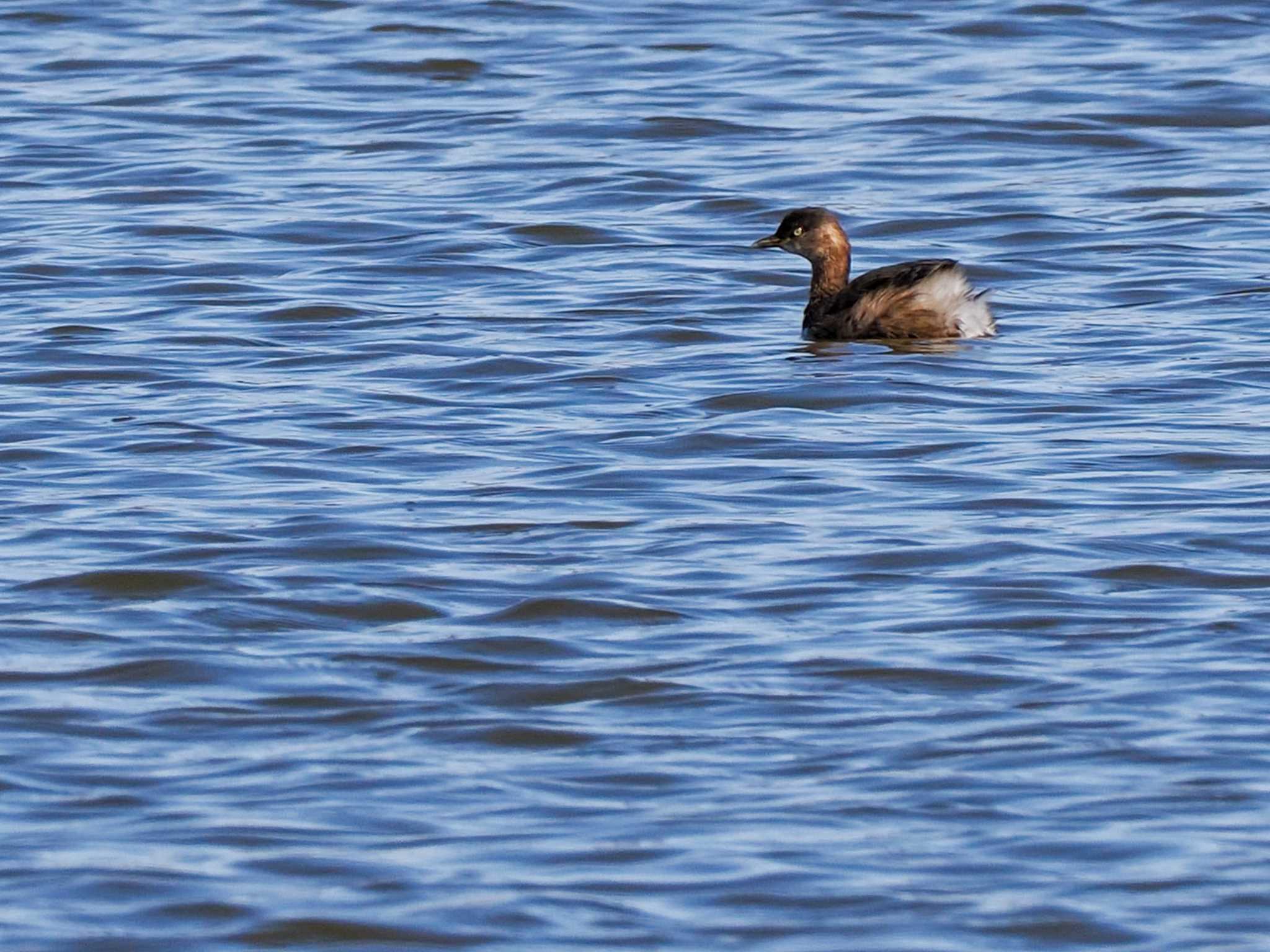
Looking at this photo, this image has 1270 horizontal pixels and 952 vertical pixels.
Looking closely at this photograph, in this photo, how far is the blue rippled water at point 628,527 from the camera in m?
5.46

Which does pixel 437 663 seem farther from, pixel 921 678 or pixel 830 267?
pixel 830 267

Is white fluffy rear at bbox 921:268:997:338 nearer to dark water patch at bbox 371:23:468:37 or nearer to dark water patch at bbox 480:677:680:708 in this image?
dark water patch at bbox 480:677:680:708

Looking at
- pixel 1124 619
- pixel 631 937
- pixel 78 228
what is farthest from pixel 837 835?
pixel 78 228

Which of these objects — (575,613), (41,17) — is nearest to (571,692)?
(575,613)

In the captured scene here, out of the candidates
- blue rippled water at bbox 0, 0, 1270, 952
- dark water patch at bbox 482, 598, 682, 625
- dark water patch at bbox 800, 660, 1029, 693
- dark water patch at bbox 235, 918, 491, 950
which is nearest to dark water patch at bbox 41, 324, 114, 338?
blue rippled water at bbox 0, 0, 1270, 952

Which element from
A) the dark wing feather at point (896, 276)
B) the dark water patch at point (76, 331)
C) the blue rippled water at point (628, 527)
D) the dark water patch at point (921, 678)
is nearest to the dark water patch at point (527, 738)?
the blue rippled water at point (628, 527)

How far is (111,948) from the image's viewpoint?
17.0ft

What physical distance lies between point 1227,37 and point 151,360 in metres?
9.21

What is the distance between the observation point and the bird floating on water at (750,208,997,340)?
35.0ft

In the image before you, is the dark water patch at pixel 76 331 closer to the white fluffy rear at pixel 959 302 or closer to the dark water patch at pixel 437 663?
the white fluffy rear at pixel 959 302

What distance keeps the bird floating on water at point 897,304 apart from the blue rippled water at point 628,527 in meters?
0.14

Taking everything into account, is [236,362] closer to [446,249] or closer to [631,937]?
[446,249]

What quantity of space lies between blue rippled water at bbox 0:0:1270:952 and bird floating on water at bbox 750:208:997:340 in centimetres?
14

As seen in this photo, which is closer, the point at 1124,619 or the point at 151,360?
the point at 1124,619
